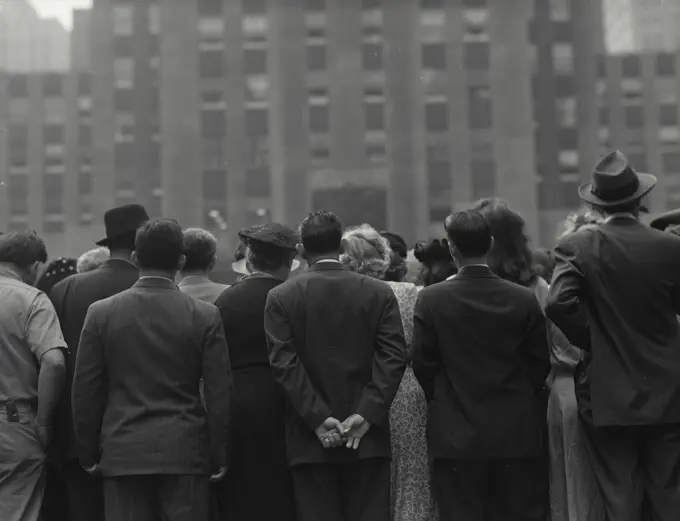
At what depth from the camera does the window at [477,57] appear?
25875 mm

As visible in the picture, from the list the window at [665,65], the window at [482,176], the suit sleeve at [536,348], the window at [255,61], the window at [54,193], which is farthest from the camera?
the window at [54,193]

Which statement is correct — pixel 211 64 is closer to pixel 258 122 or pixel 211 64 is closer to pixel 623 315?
pixel 258 122

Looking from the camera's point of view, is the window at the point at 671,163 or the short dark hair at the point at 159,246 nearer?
the short dark hair at the point at 159,246

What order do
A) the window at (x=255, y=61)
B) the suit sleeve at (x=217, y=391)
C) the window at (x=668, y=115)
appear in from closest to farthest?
1. the suit sleeve at (x=217, y=391)
2. the window at (x=668, y=115)
3. the window at (x=255, y=61)

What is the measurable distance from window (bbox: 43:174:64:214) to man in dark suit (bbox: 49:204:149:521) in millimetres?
22436

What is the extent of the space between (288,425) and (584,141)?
75.0 ft

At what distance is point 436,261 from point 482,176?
21.3 m

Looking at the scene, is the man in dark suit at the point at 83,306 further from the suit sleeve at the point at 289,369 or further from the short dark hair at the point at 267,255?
the suit sleeve at the point at 289,369

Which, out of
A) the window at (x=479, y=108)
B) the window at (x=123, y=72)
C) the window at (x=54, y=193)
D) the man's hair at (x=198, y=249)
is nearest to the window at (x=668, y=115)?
Result: the window at (x=479, y=108)

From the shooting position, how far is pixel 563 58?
998 inches

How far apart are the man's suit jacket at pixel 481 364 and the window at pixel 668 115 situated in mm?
22944

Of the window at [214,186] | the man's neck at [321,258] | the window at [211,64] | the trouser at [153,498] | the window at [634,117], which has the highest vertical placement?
the window at [211,64]

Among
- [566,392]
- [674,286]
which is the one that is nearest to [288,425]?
[566,392]

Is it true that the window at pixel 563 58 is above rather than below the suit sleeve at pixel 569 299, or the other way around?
above
